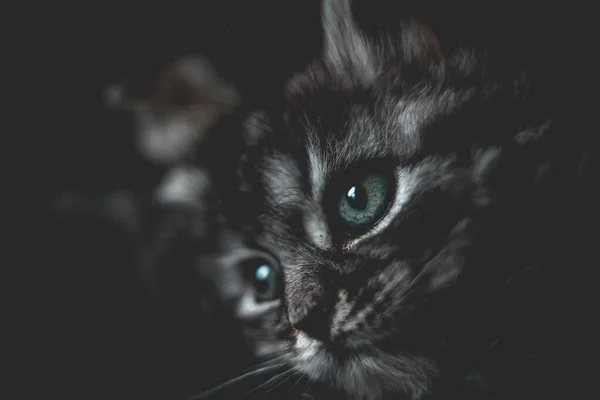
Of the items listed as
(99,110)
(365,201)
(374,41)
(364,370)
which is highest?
(99,110)

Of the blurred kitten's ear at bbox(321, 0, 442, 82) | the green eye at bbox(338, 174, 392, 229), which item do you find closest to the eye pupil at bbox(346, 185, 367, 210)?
the green eye at bbox(338, 174, 392, 229)

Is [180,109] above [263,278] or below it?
above

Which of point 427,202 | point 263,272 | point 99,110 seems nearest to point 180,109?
point 99,110

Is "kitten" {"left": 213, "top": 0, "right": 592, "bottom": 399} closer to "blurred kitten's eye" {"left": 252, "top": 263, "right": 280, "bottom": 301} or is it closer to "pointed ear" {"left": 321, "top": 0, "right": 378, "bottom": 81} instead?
"pointed ear" {"left": 321, "top": 0, "right": 378, "bottom": 81}

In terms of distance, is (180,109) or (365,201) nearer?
(365,201)

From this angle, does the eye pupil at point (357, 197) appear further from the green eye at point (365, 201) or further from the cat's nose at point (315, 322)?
the cat's nose at point (315, 322)

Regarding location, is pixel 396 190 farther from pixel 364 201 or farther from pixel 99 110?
pixel 99 110

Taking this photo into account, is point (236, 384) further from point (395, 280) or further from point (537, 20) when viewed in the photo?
point (537, 20)
